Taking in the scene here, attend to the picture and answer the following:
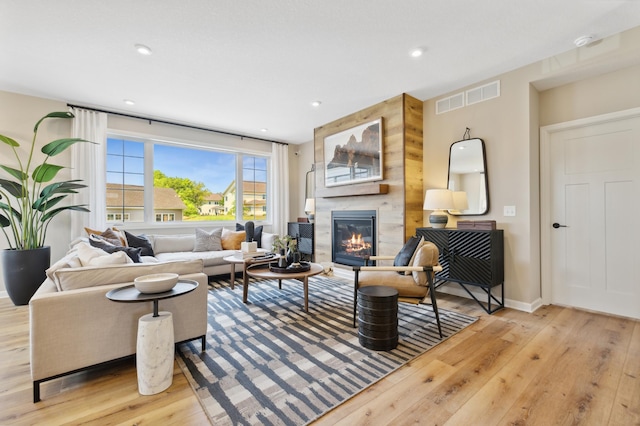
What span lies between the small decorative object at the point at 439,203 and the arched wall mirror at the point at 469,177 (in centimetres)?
15

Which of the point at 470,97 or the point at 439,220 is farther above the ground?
the point at 470,97

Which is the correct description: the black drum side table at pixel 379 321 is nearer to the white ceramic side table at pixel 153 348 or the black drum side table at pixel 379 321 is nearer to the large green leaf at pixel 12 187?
the white ceramic side table at pixel 153 348

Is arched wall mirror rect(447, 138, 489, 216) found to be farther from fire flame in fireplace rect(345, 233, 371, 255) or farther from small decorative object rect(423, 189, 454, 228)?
fire flame in fireplace rect(345, 233, 371, 255)

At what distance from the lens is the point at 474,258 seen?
3.21 m

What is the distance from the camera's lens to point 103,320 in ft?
6.09

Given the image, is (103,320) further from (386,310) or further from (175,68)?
(175,68)

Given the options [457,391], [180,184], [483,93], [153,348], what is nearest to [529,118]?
[483,93]

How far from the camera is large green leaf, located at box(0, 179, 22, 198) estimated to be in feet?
10.9

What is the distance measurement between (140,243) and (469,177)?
467 centimetres

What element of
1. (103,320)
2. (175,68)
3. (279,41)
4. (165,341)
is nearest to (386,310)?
(165,341)

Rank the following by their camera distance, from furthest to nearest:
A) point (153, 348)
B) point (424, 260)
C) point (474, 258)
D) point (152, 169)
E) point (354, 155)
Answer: point (152, 169) → point (354, 155) → point (474, 258) → point (424, 260) → point (153, 348)

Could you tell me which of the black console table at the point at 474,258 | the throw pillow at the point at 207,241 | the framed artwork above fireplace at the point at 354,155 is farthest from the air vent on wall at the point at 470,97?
the throw pillow at the point at 207,241

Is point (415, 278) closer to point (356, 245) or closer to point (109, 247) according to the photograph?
point (356, 245)

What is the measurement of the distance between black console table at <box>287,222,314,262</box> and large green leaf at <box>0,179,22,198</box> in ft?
13.4
